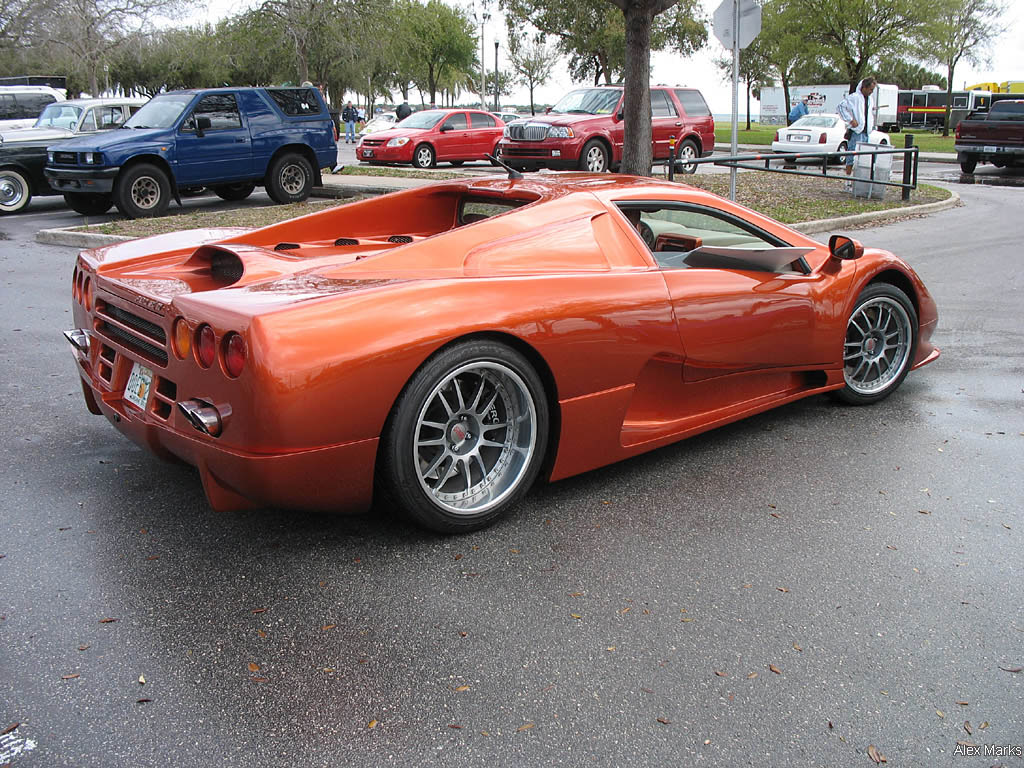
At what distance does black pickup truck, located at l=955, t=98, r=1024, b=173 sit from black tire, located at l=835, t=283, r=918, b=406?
19.3m

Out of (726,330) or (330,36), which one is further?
(330,36)

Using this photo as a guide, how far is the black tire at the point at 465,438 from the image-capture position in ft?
9.95

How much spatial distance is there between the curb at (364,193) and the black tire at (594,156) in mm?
4146

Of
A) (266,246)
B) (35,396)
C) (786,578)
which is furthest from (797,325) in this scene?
(35,396)

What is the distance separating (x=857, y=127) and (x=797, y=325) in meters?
12.0

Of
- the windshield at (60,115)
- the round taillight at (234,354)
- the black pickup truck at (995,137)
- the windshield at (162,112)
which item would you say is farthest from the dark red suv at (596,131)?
the round taillight at (234,354)

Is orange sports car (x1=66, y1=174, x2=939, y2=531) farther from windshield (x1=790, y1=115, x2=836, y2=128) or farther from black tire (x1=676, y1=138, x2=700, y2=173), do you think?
windshield (x1=790, y1=115, x2=836, y2=128)

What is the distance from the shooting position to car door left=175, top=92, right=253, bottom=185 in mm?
13023

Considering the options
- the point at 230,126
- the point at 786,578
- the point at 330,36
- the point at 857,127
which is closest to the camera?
the point at 786,578

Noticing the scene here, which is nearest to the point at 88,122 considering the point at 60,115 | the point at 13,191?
the point at 60,115

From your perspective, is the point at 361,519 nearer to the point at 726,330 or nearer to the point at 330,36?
the point at 726,330

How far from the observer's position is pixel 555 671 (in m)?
2.52

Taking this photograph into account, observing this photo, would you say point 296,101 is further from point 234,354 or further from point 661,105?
point 234,354

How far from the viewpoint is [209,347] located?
288cm
